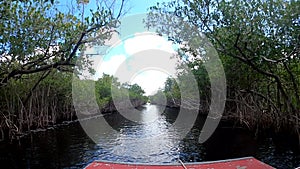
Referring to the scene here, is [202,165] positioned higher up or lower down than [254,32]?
lower down

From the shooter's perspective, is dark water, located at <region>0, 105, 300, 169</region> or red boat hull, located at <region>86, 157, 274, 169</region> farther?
dark water, located at <region>0, 105, 300, 169</region>

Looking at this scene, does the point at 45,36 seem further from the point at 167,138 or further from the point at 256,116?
the point at 256,116

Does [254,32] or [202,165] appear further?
[254,32]

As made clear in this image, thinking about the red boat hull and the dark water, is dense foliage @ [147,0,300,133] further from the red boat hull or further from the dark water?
the red boat hull

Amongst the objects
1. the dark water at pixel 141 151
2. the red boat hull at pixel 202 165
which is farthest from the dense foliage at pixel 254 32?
the red boat hull at pixel 202 165

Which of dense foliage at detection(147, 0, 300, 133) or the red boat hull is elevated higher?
dense foliage at detection(147, 0, 300, 133)

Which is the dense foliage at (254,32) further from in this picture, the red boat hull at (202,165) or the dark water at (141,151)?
the red boat hull at (202,165)

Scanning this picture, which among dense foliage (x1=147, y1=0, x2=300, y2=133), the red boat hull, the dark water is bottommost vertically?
the dark water

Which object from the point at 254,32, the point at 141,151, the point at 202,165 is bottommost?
the point at 141,151

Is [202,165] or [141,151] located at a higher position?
[202,165]

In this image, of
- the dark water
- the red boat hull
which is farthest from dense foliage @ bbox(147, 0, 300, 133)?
the red boat hull

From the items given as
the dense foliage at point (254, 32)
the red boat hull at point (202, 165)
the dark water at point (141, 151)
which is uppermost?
the dense foliage at point (254, 32)

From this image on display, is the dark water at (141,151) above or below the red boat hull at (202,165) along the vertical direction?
below

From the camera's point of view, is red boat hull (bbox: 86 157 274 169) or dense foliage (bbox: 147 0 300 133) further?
dense foliage (bbox: 147 0 300 133)
